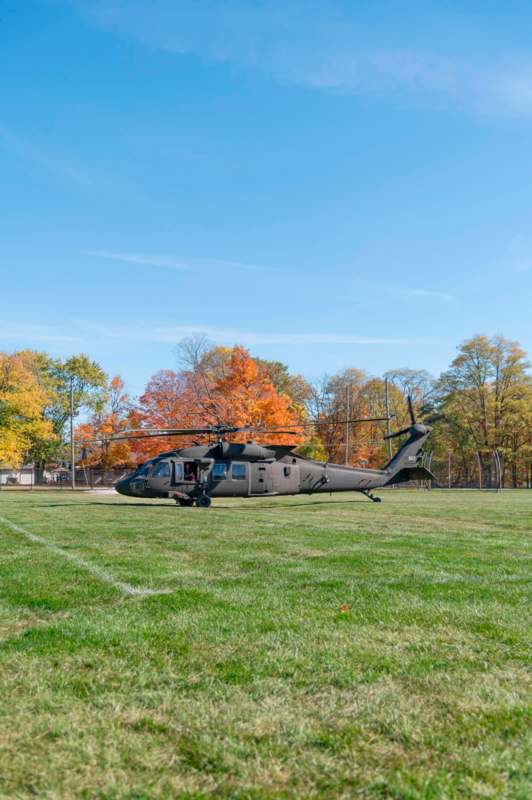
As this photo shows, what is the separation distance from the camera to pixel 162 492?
2153 cm

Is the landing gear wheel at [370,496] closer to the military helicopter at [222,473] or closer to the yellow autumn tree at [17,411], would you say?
the military helicopter at [222,473]

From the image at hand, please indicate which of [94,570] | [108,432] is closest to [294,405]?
[108,432]

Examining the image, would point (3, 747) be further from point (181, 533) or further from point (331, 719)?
point (181, 533)

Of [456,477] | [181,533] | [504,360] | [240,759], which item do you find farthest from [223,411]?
[456,477]

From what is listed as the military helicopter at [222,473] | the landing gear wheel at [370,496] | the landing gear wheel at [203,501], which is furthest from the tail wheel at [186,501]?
the landing gear wheel at [370,496]

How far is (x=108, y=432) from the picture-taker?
5588cm

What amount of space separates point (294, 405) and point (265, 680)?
6358cm

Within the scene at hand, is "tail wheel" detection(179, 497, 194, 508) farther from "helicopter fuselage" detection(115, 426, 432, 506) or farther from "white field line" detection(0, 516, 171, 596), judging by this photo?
"white field line" detection(0, 516, 171, 596)

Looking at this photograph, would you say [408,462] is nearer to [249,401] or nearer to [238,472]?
[238,472]

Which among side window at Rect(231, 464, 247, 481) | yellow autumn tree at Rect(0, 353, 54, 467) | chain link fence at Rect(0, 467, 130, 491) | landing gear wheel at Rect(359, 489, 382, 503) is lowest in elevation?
chain link fence at Rect(0, 467, 130, 491)

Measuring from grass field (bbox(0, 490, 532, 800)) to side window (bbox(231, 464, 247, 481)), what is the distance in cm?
1362

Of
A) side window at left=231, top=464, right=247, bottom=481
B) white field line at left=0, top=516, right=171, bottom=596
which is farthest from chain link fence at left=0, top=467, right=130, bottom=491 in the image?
white field line at left=0, top=516, right=171, bottom=596

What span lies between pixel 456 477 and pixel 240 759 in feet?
260

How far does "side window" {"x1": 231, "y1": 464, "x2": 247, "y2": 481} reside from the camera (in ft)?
72.3
